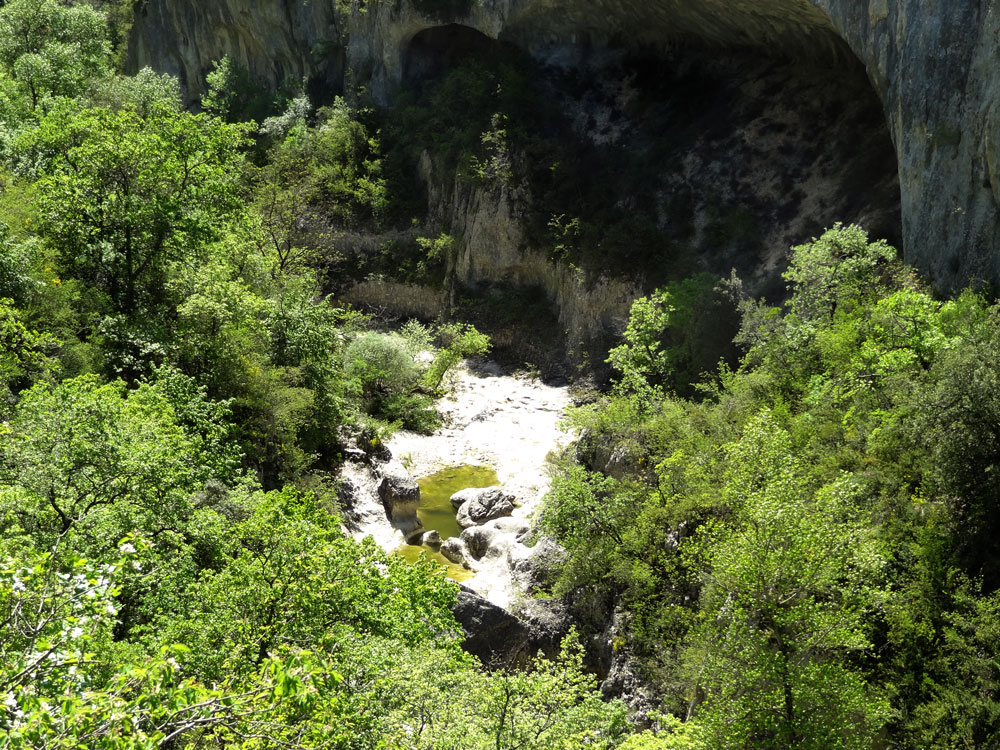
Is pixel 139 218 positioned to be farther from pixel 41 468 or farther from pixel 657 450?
pixel 657 450

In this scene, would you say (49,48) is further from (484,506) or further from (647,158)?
(484,506)

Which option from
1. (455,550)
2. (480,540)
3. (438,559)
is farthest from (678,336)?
(438,559)

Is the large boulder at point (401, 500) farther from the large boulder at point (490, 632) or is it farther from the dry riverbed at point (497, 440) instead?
the large boulder at point (490, 632)

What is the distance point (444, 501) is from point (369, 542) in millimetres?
13671

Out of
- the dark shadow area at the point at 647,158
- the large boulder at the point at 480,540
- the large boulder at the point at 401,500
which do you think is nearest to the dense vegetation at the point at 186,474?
the large boulder at the point at 401,500

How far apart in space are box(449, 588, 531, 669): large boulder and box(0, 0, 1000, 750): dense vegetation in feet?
2.70

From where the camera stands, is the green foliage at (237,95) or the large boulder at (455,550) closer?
the large boulder at (455,550)

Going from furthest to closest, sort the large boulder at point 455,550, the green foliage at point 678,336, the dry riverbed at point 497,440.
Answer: the green foliage at point 678,336
the dry riverbed at point 497,440
the large boulder at point 455,550

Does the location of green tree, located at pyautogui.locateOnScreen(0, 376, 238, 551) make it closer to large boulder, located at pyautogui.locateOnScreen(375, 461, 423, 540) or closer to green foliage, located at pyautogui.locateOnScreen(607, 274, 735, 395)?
large boulder, located at pyautogui.locateOnScreen(375, 461, 423, 540)

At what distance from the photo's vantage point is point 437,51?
42.1 metres

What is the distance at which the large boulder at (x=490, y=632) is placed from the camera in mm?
18375

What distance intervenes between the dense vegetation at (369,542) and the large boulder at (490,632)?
823 millimetres

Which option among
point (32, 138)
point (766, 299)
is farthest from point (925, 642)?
point (32, 138)

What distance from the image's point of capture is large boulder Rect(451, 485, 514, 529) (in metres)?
25.4
